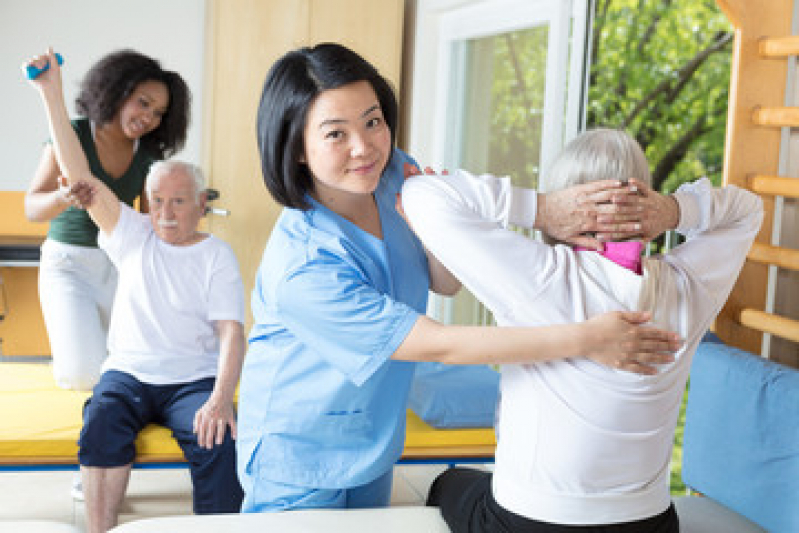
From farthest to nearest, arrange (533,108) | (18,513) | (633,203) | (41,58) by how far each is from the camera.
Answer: (533,108) < (18,513) < (41,58) < (633,203)

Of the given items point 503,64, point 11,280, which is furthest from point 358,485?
point 11,280

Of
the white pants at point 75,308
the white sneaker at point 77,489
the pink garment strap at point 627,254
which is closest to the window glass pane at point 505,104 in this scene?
the white pants at point 75,308

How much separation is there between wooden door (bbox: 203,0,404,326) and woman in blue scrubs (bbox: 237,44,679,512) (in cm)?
294

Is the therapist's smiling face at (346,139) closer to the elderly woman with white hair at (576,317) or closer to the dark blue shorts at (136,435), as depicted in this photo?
the elderly woman with white hair at (576,317)

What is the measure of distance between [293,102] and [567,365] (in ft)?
2.02

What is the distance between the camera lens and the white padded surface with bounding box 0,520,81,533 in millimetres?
2053

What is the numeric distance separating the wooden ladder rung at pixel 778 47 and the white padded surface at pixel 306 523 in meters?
1.35

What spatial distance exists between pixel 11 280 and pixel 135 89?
6.87 ft

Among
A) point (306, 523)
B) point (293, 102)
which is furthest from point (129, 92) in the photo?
point (306, 523)

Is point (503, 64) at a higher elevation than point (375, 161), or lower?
higher

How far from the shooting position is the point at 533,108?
3939 mm

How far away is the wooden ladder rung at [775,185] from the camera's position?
7.39 ft

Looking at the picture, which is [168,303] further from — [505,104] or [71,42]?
[71,42]

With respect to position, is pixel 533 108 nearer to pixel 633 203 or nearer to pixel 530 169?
pixel 530 169
